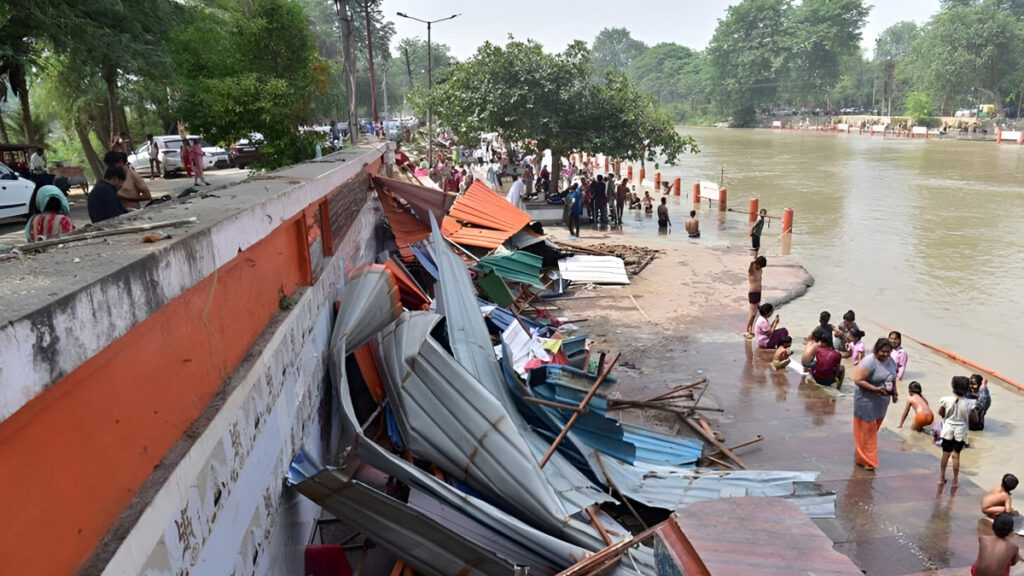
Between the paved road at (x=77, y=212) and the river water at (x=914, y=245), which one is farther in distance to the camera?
the river water at (x=914, y=245)

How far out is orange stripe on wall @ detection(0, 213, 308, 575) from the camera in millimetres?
1634

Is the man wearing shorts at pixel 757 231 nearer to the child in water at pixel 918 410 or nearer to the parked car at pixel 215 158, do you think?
the child in water at pixel 918 410

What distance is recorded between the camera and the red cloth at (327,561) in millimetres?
4207

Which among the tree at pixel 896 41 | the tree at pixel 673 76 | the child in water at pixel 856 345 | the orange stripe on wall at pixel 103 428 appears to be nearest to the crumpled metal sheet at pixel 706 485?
the orange stripe on wall at pixel 103 428

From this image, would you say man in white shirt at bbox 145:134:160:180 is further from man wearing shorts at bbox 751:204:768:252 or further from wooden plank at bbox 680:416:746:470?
wooden plank at bbox 680:416:746:470

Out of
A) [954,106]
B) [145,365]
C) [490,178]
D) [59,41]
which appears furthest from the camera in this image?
[954,106]

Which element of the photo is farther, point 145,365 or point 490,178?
point 490,178

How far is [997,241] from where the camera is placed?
20.1m

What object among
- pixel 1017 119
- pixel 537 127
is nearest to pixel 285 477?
pixel 537 127

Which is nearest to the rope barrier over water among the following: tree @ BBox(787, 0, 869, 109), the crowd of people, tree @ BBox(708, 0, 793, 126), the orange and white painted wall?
the crowd of people

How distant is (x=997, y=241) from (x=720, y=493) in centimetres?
2002

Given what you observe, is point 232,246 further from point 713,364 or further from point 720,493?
point 713,364

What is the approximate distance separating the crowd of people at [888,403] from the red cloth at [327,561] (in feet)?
14.8

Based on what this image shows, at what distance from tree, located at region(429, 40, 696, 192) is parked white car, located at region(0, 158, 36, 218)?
11.2 m
